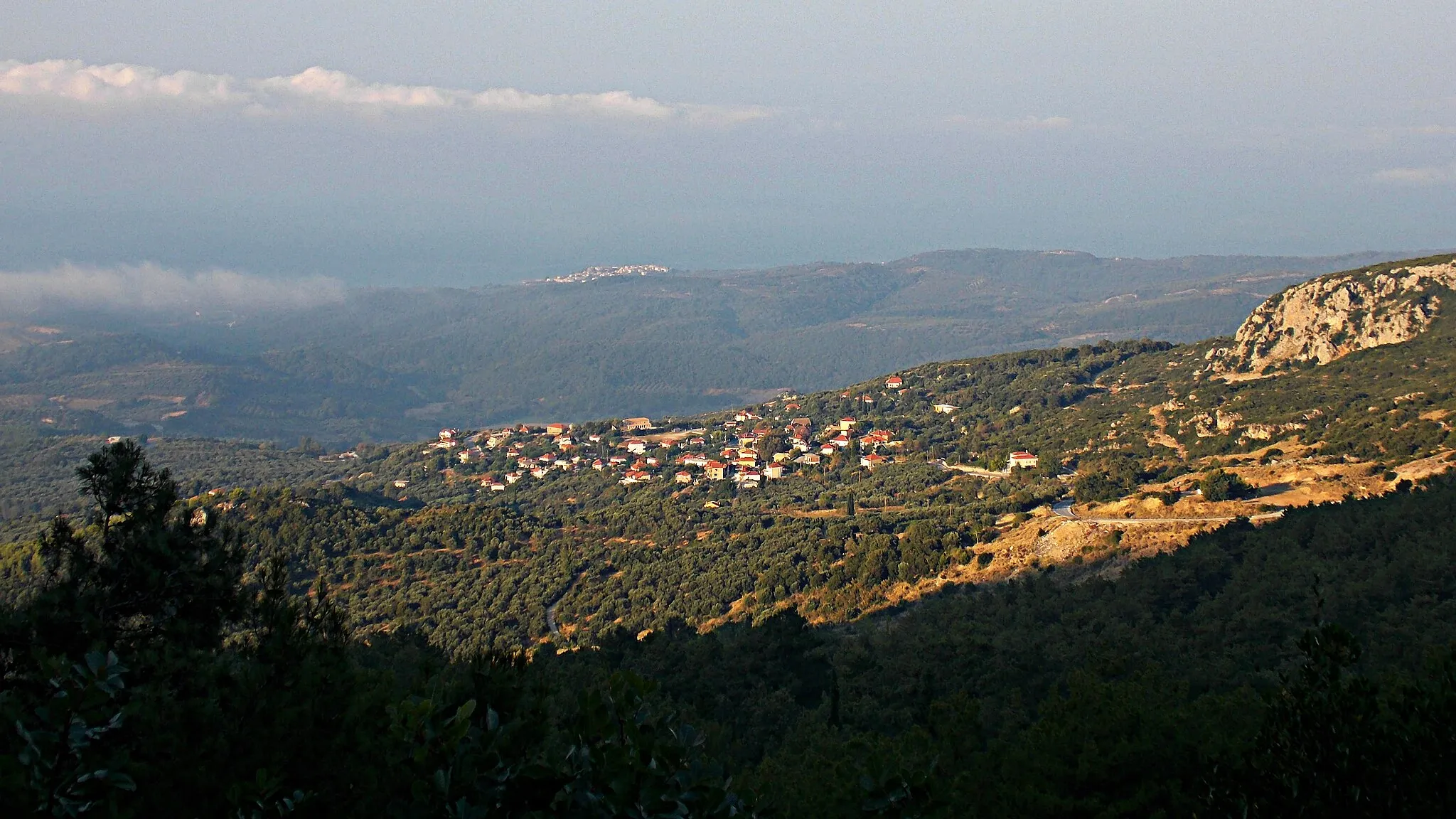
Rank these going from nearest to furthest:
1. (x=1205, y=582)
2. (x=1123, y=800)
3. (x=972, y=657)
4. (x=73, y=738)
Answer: (x=73, y=738), (x=1123, y=800), (x=972, y=657), (x=1205, y=582)

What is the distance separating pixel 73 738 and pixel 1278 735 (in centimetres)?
819

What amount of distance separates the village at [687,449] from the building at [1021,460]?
0.11m

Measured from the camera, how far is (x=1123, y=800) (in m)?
11.6

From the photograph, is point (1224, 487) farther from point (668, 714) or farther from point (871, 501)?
point (668, 714)

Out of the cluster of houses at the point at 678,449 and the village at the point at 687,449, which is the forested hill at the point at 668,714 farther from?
the cluster of houses at the point at 678,449

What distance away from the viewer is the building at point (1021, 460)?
192 ft

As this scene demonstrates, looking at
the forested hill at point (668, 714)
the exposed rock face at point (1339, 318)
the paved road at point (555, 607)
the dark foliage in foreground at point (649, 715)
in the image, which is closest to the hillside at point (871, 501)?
the paved road at point (555, 607)

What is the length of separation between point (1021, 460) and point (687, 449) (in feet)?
127

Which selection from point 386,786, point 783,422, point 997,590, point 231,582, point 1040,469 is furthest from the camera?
point 783,422

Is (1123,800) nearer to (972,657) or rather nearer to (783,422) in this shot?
(972,657)

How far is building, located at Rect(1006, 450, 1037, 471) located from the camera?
58531 mm

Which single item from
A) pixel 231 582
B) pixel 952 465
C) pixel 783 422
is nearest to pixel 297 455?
pixel 783 422

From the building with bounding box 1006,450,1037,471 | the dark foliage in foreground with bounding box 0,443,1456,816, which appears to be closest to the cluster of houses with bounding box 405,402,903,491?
the building with bounding box 1006,450,1037,471

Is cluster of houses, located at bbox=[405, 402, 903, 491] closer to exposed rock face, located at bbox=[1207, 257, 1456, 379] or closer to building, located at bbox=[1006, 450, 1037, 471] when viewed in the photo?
building, located at bbox=[1006, 450, 1037, 471]
